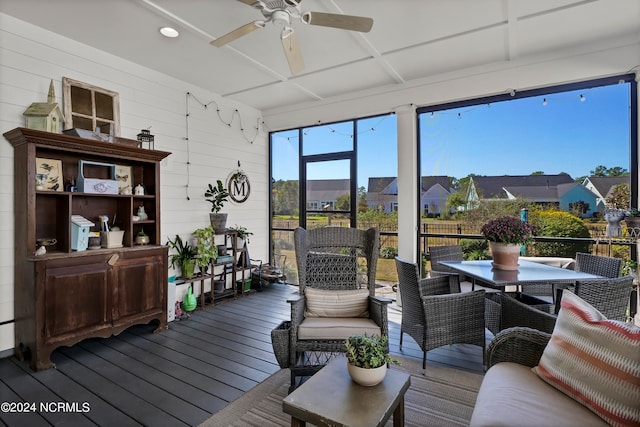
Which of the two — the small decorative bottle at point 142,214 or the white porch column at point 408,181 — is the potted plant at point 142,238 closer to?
the small decorative bottle at point 142,214

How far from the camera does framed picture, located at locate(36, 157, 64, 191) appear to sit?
3.01m

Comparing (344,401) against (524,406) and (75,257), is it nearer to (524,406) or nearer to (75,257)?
(524,406)

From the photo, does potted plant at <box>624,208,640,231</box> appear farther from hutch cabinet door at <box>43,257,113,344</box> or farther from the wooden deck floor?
hutch cabinet door at <box>43,257,113,344</box>

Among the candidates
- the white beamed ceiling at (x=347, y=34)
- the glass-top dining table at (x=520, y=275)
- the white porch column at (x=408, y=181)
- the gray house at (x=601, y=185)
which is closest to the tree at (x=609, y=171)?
the gray house at (x=601, y=185)

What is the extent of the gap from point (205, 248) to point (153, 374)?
1.83 m

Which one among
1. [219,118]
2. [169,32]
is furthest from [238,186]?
[169,32]

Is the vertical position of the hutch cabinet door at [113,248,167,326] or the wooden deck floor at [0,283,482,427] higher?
the hutch cabinet door at [113,248,167,326]

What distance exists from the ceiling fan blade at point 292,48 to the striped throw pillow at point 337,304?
6.60 feet

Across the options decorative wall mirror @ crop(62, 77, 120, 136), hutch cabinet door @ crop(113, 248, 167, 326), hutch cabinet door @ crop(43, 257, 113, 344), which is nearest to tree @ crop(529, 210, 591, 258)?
hutch cabinet door @ crop(113, 248, 167, 326)

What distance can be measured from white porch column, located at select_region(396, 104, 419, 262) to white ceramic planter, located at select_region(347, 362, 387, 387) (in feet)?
9.69

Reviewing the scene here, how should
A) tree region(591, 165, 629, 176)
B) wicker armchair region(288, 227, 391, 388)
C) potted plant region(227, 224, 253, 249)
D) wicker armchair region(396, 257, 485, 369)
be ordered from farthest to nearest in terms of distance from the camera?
potted plant region(227, 224, 253, 249) < tree region(591, 165, 629, 176) < wicker armchair region(396, 257, 485, 369) < wicker armchair region(288, 227, 391, 388)

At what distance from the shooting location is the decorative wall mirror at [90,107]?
3.29m

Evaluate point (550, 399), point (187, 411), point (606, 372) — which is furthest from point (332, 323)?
point (606, 372)

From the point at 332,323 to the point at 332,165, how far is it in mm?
3334
